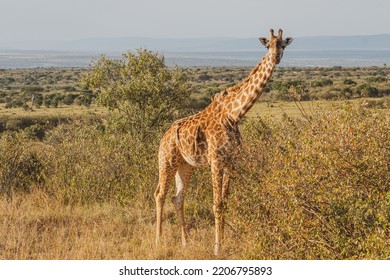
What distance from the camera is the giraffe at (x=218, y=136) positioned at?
8.41 m

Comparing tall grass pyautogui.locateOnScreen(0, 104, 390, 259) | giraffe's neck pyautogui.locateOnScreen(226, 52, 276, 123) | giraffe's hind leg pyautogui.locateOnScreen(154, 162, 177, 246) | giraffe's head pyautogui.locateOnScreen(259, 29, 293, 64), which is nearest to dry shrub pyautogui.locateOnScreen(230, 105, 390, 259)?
tall grass pyautogui.locateOnScreen(0, 104, 390, 259)

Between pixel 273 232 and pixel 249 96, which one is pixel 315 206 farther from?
pixel 249 96

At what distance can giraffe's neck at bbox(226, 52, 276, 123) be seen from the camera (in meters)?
8.59

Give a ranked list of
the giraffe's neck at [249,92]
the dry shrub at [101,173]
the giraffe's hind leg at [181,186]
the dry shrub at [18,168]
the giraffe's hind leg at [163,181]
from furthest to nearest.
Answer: the dry shrub at [18,168]
the dry shrub at [101,173]
the giraffe's hind leg at [181,186]
the giraffe's hind leg at [163,181]
the giraffe's neck at [249,92]

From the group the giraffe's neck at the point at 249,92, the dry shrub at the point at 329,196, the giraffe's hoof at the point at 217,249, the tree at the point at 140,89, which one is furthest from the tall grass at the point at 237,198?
the tree at the point at 140,89

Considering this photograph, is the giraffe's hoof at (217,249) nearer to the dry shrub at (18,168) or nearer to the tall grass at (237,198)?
the tall grass at (237,198)

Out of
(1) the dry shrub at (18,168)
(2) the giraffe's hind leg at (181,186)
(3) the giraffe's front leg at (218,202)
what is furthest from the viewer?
(1) the dry shrub at (18,168)

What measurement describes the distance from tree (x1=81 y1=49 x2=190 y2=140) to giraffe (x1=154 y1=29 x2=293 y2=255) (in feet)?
30.6

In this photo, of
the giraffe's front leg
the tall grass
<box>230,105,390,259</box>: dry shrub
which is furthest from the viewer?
the giraffe's front leg

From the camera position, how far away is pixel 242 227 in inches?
303

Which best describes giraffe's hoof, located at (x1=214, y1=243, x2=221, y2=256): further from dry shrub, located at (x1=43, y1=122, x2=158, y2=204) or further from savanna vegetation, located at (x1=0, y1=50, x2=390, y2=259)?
dry shrub, located at (x1=43, y1=122, x2=158, y2=204)

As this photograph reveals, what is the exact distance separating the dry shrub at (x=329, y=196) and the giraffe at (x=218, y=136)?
1578 mm

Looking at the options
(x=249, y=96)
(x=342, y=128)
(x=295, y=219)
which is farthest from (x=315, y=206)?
(x=249, y=96)
